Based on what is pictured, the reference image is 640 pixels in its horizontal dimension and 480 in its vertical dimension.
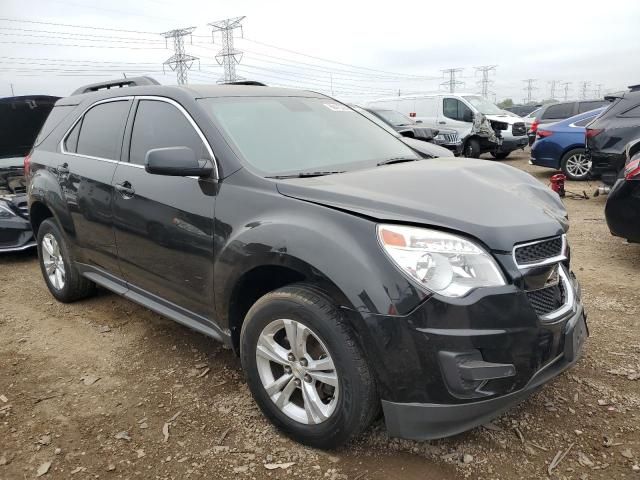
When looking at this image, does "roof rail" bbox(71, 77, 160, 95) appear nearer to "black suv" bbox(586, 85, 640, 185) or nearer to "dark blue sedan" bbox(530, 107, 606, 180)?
"black suv" bbox(586, 85, 640, 185)

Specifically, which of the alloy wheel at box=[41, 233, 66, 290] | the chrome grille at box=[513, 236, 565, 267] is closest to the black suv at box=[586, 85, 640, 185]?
the chrome grille at box=[513, 236, 565, 267]

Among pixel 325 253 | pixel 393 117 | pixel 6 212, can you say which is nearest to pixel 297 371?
pixel 325 253

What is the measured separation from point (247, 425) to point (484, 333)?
137 cm

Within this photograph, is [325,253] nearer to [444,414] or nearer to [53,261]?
[444,414]

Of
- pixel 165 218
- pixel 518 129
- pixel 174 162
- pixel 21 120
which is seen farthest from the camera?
pixel 518 129

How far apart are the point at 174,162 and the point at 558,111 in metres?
13.6

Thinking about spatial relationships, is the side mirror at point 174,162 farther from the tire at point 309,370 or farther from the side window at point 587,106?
the side window at point 587,106

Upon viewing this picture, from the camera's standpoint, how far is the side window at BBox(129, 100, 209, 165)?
2.98m

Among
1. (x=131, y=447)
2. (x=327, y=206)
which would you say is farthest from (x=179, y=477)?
(x=327, y=206)

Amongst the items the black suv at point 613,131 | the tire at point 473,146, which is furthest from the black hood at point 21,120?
the tire at point 473,146

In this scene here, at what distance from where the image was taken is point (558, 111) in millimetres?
13805

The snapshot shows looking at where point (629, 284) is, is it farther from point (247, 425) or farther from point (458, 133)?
point (458, 133)

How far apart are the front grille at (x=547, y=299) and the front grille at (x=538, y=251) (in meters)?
0.13

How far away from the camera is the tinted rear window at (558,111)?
1370cm
